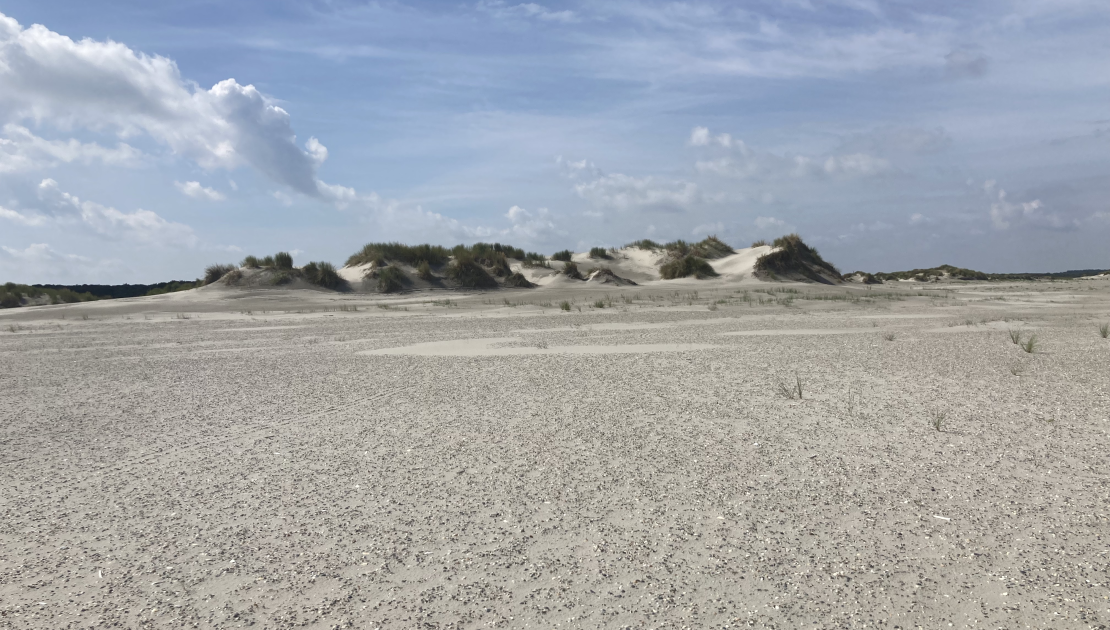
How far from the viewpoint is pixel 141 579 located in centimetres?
256

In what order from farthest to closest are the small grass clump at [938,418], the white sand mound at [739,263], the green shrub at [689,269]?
the green shrub at [689,269] < the white sand mound at [739,263] < the small grass clump at [938,418]

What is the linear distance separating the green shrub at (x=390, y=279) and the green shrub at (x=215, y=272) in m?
5.96

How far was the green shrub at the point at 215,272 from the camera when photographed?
27969 millimetres

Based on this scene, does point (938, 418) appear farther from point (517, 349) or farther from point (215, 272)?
point (215, 272)

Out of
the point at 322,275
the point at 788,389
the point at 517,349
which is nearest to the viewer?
the point at 788,389

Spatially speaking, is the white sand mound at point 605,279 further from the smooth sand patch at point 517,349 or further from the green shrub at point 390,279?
the smooth sand patch at point 517,349

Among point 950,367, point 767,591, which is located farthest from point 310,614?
point 950,367

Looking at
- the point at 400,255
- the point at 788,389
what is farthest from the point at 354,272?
the point at 788,389

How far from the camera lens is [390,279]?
27391 mm

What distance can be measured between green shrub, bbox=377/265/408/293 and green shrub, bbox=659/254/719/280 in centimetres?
1141

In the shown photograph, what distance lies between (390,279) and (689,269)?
12445 millimetres

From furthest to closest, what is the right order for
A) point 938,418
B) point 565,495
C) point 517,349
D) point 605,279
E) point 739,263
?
1. point 739,263
2. point 605,279
3. point 517,349
4. point 938,418
5. point 565,495

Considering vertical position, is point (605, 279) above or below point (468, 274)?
below

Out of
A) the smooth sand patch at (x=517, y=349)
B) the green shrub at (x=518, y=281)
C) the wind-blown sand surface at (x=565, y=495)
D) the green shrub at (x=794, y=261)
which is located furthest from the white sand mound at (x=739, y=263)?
the wind-blown sand surface at (x=565, y=495)
